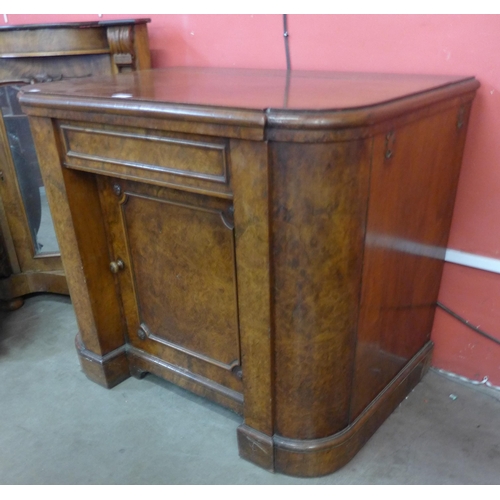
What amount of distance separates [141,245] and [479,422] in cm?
107

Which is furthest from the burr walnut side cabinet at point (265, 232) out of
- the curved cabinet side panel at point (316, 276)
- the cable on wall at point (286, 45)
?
the cable on wall at point (286, 45)

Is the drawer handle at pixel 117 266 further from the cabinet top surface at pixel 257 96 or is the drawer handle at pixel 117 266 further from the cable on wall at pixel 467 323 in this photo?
the cable on wall at pixel 467 323

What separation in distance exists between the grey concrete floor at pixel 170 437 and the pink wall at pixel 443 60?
21cm

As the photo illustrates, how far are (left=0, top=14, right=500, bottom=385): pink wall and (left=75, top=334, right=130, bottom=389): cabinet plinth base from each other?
995mm

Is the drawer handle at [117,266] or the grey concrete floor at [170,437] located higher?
the drawer handle at [117,266]

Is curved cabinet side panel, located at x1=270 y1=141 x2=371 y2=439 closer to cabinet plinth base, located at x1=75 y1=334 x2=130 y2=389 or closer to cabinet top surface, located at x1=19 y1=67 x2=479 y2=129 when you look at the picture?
cabinet top surface, located at x1=19 y1=67 x2=479 y2=129

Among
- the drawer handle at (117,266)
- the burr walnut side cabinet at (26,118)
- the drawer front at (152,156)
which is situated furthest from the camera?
the burr walnut side cabinet at (26,118)

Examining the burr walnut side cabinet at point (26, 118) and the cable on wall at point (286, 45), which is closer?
the cable on wall at point (286, 45)

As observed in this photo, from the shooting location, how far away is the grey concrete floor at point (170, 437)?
1.24 meters

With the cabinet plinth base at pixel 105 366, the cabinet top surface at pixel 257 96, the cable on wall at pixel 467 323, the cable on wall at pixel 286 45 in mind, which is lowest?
the cabinet plinth base at pixel 105 366

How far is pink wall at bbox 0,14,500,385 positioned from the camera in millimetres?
1258

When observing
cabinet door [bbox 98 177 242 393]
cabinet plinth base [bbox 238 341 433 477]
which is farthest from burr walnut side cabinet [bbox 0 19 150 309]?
cabinet plinth base [bbox 238 341 433 477]
